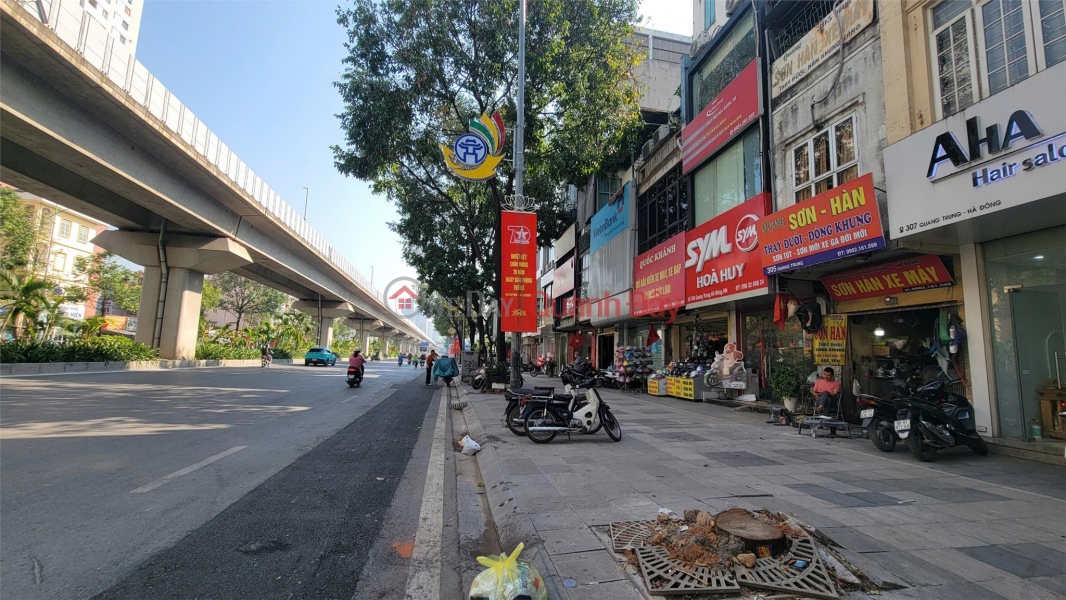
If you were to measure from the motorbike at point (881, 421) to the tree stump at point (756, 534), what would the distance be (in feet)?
16.0

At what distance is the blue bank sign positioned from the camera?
19.0 metres

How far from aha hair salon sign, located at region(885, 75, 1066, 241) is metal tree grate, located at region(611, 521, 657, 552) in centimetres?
561

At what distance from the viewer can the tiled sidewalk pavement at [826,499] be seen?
2926 mm

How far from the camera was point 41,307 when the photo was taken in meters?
19.8

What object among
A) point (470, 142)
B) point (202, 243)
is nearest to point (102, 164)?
point (202, 243)

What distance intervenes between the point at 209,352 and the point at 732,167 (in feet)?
100

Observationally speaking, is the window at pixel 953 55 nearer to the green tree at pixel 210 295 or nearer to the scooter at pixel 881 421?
the scooter at pixel 881 421

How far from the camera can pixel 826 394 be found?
8.47 m

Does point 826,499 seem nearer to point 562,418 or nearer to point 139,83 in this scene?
point 562,418

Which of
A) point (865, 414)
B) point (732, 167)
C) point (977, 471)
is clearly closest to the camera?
point (977, 471)

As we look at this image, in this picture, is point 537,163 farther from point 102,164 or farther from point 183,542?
point 183,542

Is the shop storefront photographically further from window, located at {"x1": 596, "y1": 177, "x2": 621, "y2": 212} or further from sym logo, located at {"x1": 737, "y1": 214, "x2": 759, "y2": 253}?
window, located at {"x1": 596, "y1": 177, "x2": 621, "y2": 212}

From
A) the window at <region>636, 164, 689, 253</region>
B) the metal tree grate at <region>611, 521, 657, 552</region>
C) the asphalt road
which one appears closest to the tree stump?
the metal tree grate at <region>611, 521, 657, 552</region>

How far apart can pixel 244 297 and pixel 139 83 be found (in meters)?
40.1
